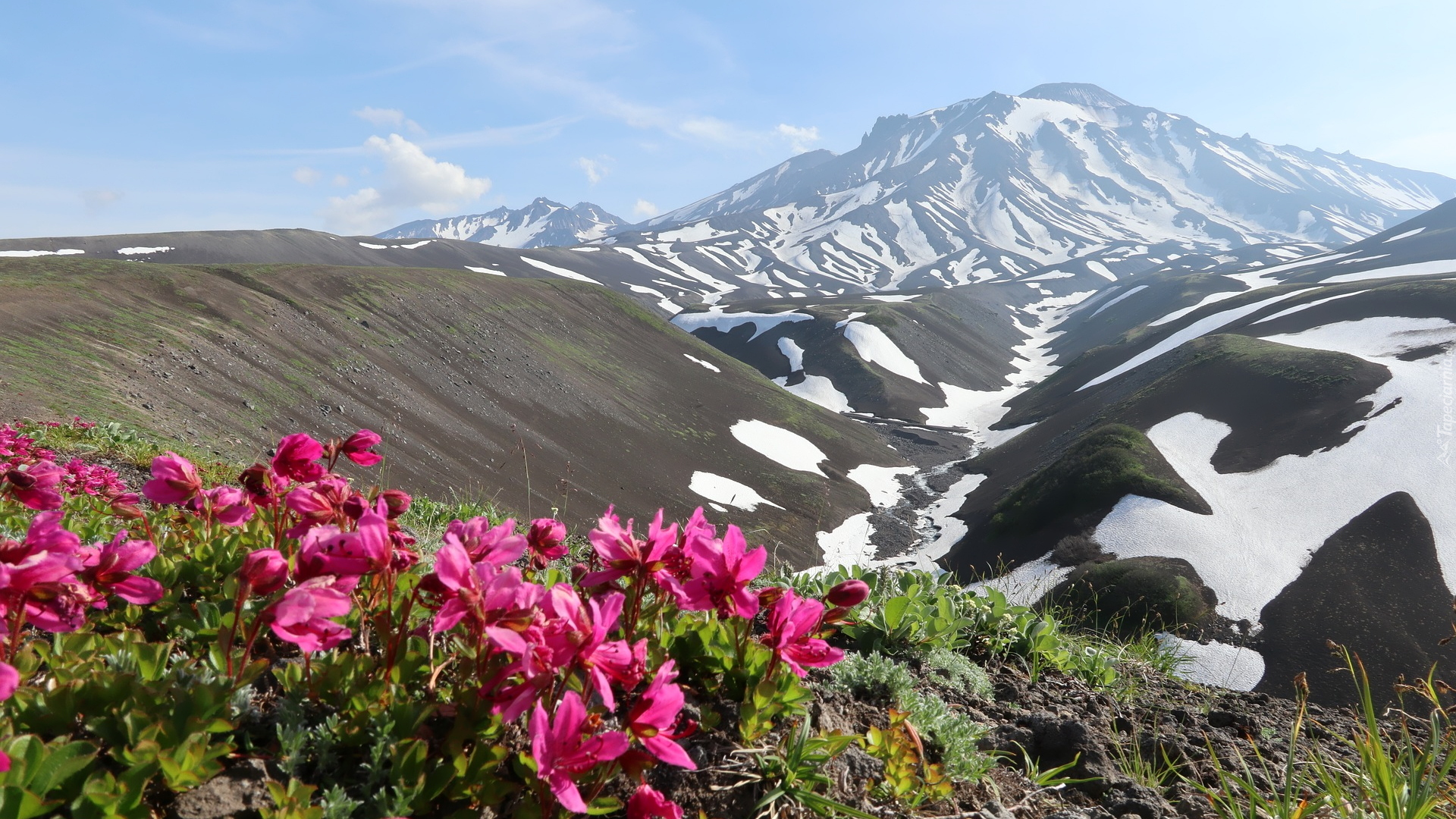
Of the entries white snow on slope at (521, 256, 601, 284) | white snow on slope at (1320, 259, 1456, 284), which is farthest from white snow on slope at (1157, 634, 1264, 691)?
white snow on slope at (521, 256, 601, 284)

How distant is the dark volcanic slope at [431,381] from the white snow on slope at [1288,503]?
1835 centimetres

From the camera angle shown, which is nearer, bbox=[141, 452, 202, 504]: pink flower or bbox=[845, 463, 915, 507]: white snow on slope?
bbox=[141, 452, 202, 504]: pink flower

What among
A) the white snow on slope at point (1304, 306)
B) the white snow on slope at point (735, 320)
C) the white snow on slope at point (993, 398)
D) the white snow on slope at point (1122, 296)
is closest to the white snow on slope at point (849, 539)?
the white snow on slope at point (993, 398)

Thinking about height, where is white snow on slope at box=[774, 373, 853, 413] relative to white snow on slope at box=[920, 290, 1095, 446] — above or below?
above

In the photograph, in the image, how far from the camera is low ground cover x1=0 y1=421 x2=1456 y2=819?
1.79 meters

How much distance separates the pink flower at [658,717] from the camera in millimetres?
1828

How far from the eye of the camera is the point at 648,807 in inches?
75.3

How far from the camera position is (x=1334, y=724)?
20.0 feet

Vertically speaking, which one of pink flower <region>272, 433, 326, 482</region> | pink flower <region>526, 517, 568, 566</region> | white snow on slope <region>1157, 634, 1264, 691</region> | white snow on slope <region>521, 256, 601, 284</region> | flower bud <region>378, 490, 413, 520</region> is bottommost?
white snow on slope <region>1157, 634, 1264, 691</region>

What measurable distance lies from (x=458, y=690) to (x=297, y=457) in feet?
3.58

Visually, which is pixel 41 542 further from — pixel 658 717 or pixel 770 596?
pixel 770 596

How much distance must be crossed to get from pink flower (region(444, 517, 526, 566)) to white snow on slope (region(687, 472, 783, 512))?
42.9 m

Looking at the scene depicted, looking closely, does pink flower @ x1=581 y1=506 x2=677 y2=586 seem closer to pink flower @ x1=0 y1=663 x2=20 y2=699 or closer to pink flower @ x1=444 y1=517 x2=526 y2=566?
pink flower @ x1=444 y1=517 x2=526 y2=566

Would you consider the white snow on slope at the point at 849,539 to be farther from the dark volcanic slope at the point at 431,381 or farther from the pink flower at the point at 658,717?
the pink flower at the point at 658,717
